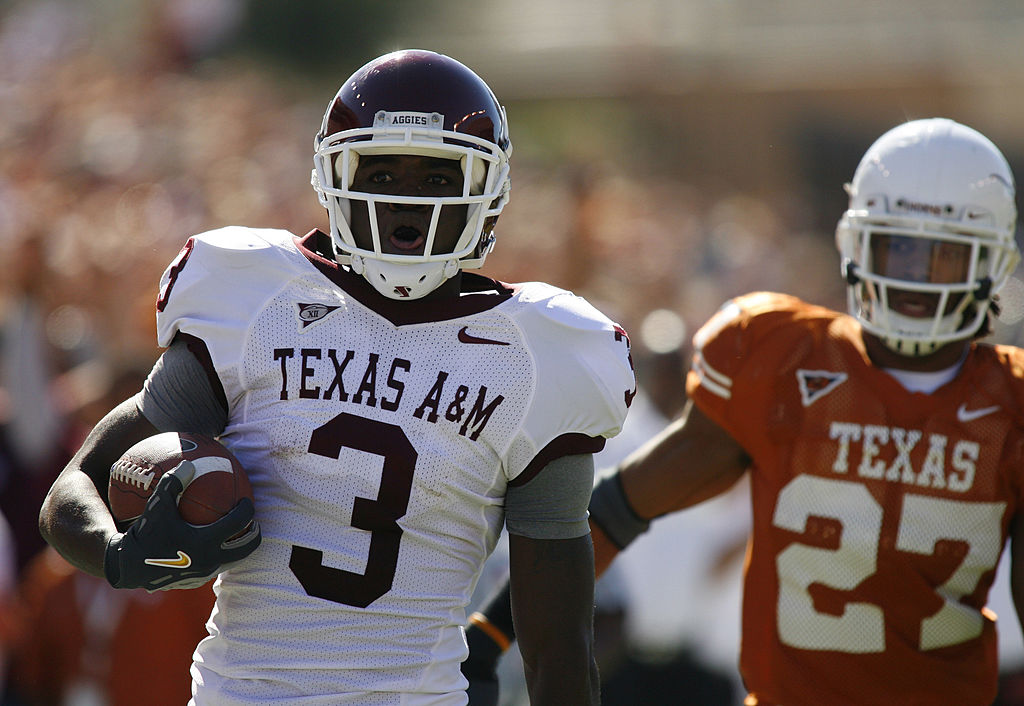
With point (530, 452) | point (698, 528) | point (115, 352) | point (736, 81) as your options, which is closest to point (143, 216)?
point (115, 352)

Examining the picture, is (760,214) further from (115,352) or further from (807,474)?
(807,474)

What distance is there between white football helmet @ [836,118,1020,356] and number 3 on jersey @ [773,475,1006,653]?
1.32ft

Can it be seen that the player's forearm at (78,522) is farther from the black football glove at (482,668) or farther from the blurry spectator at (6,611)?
the blurry spectator at (6,611)

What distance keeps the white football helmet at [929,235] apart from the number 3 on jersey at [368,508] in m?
1.44

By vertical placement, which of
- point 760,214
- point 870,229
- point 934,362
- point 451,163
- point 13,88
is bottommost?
point 760,214

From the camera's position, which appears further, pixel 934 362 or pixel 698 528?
pixel 698 528

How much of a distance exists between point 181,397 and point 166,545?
35 centimetres

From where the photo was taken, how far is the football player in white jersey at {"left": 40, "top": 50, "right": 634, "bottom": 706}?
2352 millimetres

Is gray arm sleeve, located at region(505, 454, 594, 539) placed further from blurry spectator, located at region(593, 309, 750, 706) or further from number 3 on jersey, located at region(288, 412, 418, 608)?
blurry spectator, located at region(593, 309, 750, 706)

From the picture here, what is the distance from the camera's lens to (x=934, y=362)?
333 cm

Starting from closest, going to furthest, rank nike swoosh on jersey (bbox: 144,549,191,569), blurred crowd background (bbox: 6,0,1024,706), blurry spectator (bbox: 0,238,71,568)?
1. nike swoosh on jersey (bbox: 144,549,191,569)
2. blurred crowd background (bbox: 6,0,1024,706)
3. blurry spectator (bbox: 0,238,71,568)

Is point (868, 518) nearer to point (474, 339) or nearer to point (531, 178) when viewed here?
point (474, 339)

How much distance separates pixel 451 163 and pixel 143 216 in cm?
605

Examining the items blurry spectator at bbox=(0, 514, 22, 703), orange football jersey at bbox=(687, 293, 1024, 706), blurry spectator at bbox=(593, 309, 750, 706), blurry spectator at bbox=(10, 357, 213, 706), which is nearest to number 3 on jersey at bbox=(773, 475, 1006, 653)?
orange football jersey at bbox=(687, 293, 1024, 706)
